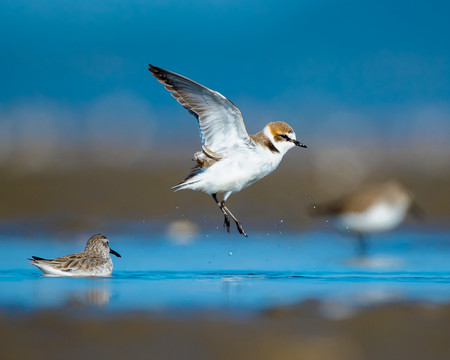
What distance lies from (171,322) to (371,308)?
3.66 ft

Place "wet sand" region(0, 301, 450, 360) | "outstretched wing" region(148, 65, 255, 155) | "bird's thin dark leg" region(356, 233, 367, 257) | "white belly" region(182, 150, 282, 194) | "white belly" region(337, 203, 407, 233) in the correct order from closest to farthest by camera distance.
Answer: "wet sand" region(0, 301, 450, 360)
"outstretched wing" region(148, 65, 255, 155)
"white belly" region(182, 150, 282, 194)
"bird's thin dark leg" region(356, 233, 367, 257)
"white belly" region(337, 203, 407, 233)

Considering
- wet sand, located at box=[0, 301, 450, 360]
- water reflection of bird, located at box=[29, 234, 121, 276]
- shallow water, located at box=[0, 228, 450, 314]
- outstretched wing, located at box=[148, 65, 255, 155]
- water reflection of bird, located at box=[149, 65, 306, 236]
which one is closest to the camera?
wet sand, located at box=[0, 301, 450, 360]

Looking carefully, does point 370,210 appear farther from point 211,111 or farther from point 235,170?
point 211,111

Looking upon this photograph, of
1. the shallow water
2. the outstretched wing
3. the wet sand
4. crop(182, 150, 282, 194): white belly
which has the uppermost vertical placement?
the outstretched wing

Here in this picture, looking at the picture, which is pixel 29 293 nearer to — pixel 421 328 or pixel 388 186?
pixel 421 328

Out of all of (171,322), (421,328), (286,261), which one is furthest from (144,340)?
(286,261)

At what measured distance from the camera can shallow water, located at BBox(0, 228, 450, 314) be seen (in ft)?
17.7

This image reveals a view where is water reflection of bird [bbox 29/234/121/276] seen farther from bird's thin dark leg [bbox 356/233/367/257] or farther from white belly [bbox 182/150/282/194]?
bird's thin dark leg [bbox 356/233/367/257]

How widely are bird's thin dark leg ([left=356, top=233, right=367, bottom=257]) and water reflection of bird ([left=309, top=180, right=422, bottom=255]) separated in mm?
15

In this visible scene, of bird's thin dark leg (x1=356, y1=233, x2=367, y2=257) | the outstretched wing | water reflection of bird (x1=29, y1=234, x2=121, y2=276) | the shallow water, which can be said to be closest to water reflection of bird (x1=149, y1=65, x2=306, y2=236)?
the outstretched wing

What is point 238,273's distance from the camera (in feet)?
22.2

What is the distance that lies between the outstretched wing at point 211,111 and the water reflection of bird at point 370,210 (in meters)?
2.32

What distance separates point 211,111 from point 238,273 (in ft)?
3.84

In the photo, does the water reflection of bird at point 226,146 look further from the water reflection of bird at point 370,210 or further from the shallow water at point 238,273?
the water reflection of bird at point 370,210
